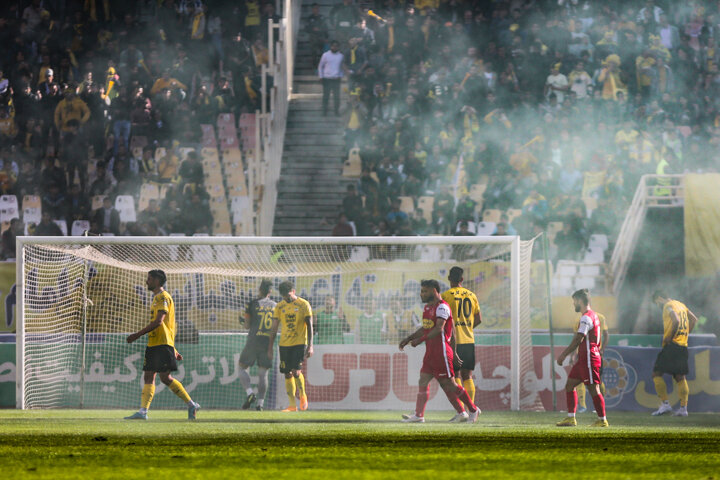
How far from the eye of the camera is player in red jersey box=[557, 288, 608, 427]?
32.8ft

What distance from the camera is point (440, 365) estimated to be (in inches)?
403

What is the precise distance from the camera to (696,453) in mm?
7121

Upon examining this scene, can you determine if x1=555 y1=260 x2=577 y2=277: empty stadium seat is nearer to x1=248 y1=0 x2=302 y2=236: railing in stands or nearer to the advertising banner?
the advertising banner

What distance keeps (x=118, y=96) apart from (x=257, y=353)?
8.29m

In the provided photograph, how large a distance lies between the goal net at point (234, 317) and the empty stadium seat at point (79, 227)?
2.50 metres

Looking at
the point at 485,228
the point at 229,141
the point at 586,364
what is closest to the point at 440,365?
the point at 586,364

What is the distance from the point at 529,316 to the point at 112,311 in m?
5.54

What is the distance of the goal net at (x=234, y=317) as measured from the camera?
13.5 metres

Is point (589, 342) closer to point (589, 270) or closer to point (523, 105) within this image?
point (589, 270)

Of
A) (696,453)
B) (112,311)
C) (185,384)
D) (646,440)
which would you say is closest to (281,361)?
(185,384)

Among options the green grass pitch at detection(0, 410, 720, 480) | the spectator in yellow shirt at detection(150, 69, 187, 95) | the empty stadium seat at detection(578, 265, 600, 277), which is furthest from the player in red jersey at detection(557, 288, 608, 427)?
the spectator in yellow shirt at detection(150, 69, 187, 95)

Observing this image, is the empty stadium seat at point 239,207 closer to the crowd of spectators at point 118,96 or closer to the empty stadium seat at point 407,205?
the crowd of spectators at point 118,96

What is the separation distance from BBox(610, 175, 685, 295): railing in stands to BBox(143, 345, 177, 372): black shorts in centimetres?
758

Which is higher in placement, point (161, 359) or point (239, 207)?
point (239, 207)
